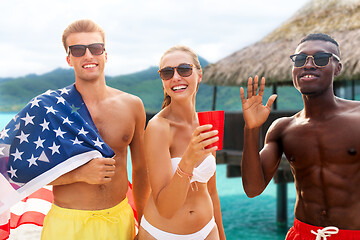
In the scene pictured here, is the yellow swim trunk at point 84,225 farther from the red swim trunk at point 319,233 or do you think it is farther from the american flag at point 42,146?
the red swim trunk at point 319,233

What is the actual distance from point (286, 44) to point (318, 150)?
9.18 metres

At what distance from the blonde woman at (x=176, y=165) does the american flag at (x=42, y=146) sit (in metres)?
0.43

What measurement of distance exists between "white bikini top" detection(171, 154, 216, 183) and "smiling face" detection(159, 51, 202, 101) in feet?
1.34

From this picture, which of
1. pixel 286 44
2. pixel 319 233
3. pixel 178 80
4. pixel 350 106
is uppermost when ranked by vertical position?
pixel 286 44

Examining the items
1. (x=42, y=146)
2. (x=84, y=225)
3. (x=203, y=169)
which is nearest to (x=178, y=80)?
(x=203, y=169)

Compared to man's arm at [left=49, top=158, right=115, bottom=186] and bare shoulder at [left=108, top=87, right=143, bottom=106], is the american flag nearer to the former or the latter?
man's arm at [left=49, top=158, right=115, bottom=186]

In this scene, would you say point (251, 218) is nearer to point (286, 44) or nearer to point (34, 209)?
point (286, 44)

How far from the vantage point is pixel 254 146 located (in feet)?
9.17

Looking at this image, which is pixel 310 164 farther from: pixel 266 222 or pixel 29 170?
pixel 266 222

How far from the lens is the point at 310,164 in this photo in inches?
111

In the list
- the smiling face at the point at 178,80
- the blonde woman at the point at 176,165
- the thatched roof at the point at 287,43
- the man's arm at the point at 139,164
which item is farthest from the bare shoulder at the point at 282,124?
the thatched roof at the point at 287,43

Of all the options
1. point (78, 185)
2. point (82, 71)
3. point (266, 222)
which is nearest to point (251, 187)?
point (78, 185)

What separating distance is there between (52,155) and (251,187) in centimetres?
134

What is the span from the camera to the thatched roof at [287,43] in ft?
34.6
